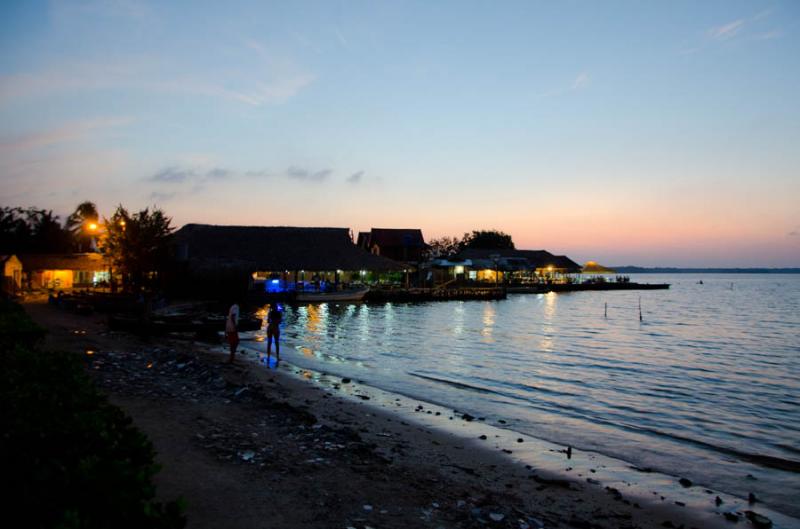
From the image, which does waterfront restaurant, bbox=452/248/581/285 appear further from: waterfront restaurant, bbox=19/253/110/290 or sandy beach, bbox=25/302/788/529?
sandy beach, bbox=25/302/788/529

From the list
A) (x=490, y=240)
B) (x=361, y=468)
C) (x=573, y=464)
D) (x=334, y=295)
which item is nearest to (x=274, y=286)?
(x=334, y=295)

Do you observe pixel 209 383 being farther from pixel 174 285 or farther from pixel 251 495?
pixel 174 285

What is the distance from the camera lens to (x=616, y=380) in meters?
20.8

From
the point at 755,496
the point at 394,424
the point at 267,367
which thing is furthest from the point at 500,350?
the point at 755,496

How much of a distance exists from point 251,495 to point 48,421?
353cm

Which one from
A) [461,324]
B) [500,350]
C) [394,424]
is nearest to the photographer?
[394,424]

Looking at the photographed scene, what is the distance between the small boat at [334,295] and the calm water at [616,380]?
12.0 meters

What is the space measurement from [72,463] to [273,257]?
5758 cm

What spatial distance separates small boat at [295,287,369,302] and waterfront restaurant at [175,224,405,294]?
159cm

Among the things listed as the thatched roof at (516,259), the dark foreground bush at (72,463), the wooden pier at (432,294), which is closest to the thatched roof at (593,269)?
the thatched roof at (516,259)

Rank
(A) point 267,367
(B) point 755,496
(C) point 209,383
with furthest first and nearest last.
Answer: (A) point 267,367 → (C) point 209,383 → (B) point 755,496

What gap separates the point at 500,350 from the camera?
93.5 feet

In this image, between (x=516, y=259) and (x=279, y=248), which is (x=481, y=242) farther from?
(x=279, y=248)

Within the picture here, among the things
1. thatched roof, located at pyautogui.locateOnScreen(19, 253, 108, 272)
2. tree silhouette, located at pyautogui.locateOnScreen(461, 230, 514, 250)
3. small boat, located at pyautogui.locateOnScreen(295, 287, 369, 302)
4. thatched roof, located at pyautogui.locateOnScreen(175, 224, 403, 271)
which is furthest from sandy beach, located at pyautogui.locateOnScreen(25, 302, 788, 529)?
tree silhouette, located at pyautogui.locateOnScreen(461, 230, 514, 250)
